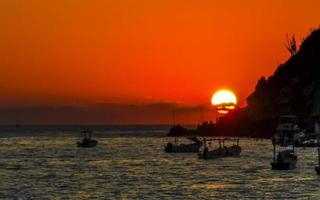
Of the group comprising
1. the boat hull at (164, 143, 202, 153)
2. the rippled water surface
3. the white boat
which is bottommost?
the rippled water surface

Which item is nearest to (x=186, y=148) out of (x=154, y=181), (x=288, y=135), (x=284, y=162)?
(x=288, y=135)

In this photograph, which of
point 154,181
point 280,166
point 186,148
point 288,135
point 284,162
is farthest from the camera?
point 288,135

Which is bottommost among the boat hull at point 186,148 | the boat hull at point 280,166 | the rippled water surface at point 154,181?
the rippled water surface at point 154,181

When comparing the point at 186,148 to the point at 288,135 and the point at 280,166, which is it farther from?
the point at 280,166

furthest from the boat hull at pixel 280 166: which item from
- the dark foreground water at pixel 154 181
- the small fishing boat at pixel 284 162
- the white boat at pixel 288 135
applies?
the white boat at pixel 288 135

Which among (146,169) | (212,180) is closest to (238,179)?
(212,180)

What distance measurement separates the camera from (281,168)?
9562 cm

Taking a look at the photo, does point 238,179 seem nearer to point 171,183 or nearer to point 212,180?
point 212,180

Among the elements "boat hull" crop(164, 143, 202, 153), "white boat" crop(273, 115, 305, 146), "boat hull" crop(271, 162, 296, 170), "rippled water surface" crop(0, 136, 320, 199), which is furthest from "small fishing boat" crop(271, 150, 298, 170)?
"white boat" crop(273, 115, 305, 146)

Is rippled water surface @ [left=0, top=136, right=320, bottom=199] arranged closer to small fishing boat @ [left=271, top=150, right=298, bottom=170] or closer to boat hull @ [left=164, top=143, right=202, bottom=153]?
small fishing boat @ [left=271, top=150, right=298, bottom=170]

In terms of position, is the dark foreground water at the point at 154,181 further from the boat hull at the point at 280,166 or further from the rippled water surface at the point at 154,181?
the boat hull at the point at 280,166

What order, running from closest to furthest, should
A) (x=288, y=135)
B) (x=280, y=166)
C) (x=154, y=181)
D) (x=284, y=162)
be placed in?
1. (x=154, y=181)
2. (x=280, y=166)
3. (x=284, y=162)
4. (x=288, y=135)

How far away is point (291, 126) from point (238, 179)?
338 feet

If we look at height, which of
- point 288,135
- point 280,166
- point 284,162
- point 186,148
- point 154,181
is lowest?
point 154,181
